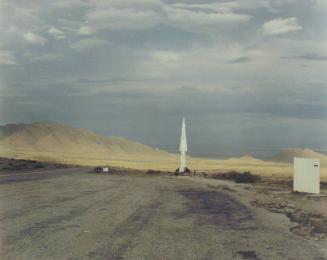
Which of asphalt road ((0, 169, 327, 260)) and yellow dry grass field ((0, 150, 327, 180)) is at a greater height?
yellow dry grass field ((0, 150, 327, 180))

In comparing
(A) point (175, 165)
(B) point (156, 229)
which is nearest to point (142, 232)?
(B) point (156, 229)

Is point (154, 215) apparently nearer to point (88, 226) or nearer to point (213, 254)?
point (88, 226)

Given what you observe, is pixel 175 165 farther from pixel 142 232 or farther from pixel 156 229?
pixel 142 232

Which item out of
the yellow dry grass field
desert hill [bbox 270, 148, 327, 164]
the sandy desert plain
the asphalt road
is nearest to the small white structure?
the sandy desert plain

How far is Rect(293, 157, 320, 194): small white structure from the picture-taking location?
29.9 m

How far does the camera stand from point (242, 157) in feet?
570

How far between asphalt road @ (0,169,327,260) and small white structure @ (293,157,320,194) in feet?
32.2

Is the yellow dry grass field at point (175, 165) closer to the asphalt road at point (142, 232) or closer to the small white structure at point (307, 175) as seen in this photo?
the small white structure at point (307, 175)

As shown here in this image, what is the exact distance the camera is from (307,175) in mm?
30500

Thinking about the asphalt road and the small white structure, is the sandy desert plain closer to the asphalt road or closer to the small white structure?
the asphalt road

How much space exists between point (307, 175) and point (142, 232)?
749 inches

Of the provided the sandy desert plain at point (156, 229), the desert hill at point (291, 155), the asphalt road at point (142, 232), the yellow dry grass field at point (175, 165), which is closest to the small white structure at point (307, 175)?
the sandy desert plain at point (156, 229)

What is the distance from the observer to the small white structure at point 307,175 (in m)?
29.9

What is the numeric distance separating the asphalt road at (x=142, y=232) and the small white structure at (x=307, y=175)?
9807mm
